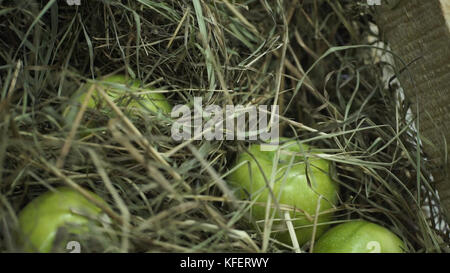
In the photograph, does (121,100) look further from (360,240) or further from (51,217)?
(360,240)

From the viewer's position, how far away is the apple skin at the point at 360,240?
0.68m

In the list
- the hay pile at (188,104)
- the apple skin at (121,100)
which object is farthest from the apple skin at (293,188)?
the apple skin at (121,100)

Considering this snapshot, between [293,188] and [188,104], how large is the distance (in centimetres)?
20

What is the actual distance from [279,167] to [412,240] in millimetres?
260

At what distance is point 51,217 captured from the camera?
58 centimetres

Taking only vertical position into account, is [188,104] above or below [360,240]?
above

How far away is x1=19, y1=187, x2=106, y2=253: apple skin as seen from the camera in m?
0.56

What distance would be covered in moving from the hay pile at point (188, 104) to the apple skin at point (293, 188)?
0.03 metres

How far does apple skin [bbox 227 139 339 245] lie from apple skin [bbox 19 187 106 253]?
220 millimetres

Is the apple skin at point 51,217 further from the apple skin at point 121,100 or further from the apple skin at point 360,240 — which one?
the apple skin at point 360,240

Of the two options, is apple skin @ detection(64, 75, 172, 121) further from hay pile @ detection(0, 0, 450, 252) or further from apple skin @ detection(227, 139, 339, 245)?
apple skin @ detection(227, 139, 339, 245)

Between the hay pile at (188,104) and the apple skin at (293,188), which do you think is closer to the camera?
the hay pile at (188,104)

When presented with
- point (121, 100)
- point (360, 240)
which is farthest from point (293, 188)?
point (121, 100)
